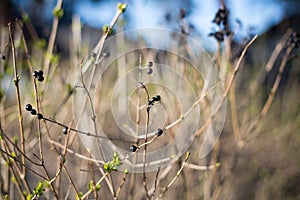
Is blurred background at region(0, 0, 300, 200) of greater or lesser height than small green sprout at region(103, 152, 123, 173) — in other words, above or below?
above

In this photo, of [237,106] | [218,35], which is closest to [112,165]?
[218,35]

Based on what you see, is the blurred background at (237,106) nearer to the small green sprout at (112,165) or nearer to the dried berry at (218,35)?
the dried berry at (218,35)

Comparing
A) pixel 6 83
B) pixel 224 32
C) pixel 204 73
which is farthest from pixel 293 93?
pixel 6 83

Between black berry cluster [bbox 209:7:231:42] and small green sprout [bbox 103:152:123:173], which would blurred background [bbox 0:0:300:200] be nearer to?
black berry cluster [bbox 209:7:231:42]

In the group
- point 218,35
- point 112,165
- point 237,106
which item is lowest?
point 112,165

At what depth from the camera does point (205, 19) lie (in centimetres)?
203

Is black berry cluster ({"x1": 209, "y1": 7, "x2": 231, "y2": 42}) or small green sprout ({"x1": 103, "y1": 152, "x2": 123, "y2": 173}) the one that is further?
black berry cluster ({"x1": 209, "y1": 7, "x2": 231, "y2": 42})

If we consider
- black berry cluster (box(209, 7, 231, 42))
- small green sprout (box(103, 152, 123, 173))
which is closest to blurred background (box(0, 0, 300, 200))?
black berry cluster (box(209, 7, 231, 42))

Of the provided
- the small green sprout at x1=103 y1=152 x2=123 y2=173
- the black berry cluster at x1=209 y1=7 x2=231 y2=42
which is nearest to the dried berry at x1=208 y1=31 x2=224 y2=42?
the black berry cluster at x1=209 y1=7 x2=231 y2=42

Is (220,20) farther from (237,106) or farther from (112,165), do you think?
(237,106)

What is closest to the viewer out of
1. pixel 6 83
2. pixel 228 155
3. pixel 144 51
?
pixel 6 83

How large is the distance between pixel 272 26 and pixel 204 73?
1.42 metres

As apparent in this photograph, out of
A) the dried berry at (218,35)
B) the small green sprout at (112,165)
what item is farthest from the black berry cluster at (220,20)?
the small green sprout at (112,165)

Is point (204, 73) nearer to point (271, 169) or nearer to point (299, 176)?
point (271, 169)
